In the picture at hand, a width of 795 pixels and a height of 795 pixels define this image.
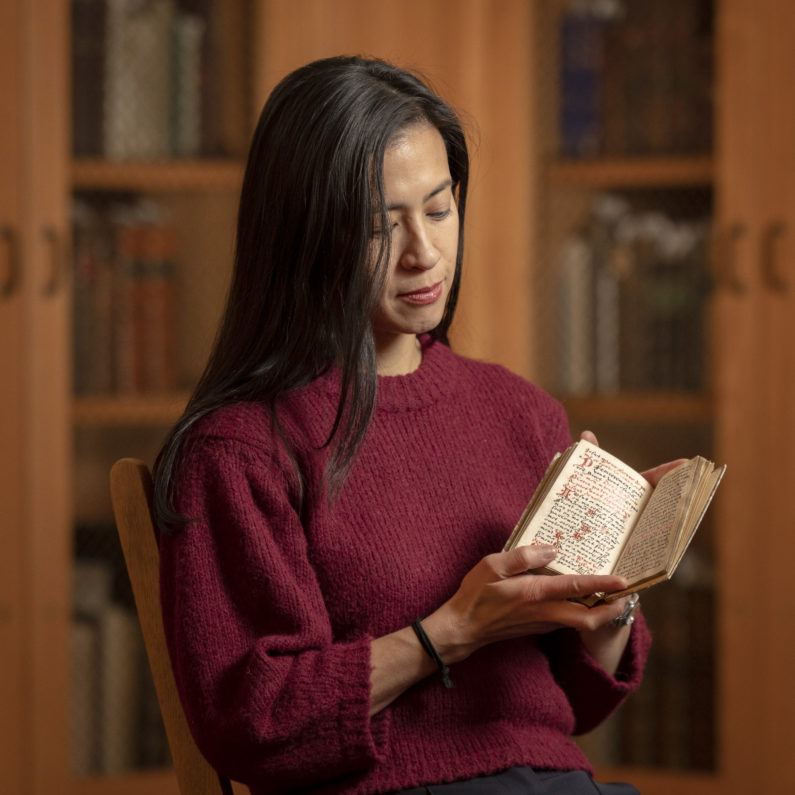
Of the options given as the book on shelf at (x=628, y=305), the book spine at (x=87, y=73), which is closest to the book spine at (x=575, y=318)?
the book on shelf at (x=628, y=305)

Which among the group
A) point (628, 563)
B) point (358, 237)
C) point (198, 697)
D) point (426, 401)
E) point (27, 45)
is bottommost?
point (198, 697)

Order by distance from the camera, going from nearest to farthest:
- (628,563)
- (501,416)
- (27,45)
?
1. (628,563)
2. (501,416)
3. (27,45)

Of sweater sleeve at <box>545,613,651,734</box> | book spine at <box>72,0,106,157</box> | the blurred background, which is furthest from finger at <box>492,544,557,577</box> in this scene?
book spine at <box>72,0,106,157</box>

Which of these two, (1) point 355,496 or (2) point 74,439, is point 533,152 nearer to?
(2) point 74,439

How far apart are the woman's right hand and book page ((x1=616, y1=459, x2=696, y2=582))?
1.2 inches

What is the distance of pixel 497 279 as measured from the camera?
1.99 m

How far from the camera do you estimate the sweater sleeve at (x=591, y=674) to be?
3.63 ft

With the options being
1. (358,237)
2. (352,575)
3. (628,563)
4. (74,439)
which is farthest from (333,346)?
(74,439)

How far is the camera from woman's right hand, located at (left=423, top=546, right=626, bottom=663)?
91 cm

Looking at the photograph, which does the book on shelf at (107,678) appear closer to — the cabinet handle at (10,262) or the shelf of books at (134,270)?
the shelf of books at (134,270)

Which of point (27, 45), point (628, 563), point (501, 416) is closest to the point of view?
point (628, 563)

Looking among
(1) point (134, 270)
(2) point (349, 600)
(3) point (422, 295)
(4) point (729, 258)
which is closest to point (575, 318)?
(4) point (729, 258)

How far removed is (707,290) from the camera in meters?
1.98

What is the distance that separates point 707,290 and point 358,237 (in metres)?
1.16
